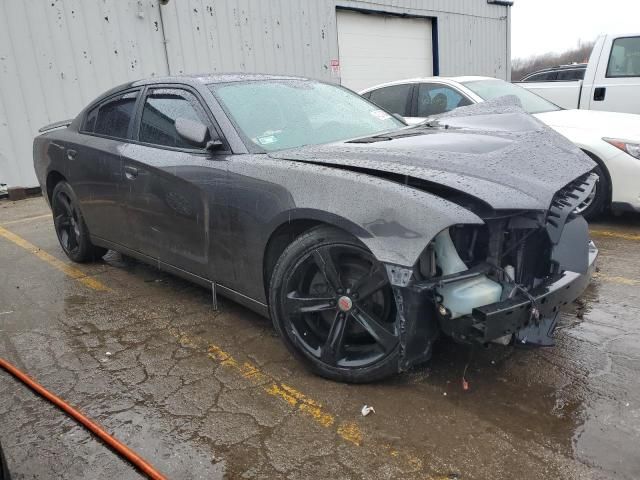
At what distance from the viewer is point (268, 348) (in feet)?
10.3

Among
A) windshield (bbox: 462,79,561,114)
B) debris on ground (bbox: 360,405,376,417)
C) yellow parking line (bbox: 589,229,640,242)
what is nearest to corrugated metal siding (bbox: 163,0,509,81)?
windshield (bbox: 462,79,561,114)

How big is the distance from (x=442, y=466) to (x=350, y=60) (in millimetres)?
11322

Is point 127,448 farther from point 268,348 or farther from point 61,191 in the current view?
point 61,191

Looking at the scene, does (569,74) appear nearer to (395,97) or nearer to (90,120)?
(395,97)

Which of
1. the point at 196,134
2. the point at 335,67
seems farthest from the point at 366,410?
the point at 335,67

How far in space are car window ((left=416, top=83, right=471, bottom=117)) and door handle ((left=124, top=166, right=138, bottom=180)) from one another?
147 inches

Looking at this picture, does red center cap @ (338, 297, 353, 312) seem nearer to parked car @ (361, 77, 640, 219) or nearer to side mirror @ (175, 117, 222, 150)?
side mirror @ (175, 117, 222, 150)

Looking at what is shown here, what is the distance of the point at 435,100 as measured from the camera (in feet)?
20.5

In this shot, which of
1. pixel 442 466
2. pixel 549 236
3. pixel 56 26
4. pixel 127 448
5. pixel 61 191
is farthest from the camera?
pixel 56 26

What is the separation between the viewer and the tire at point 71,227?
4598 mm

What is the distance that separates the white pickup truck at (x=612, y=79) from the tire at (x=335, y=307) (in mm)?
5846

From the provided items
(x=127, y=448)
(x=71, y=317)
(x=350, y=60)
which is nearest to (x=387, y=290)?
(x=127, y=448)

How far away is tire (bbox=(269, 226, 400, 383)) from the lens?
2.47 m

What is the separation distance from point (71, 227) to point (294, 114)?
2.64 meters
